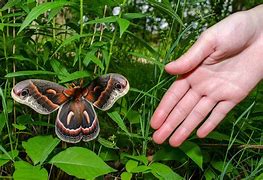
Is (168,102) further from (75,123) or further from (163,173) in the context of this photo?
(75,123)

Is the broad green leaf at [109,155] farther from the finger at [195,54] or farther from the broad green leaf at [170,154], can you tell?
the finger at [195,54]

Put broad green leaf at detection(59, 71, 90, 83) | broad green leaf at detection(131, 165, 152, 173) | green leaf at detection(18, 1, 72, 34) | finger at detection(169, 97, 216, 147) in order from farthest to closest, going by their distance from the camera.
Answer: finger at detection(169, 97, 216, 147), broad green leaf at detection(131, 165, 152, 173), broad green leaf at detection(59, 71, 90, 83), green leaf at detection(18, 1, 72, 34)

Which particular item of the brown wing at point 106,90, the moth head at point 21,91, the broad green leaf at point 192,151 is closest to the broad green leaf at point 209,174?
the broad green leaf at point 192,151

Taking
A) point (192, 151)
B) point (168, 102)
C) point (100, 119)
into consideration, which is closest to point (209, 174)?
point (192, 151)

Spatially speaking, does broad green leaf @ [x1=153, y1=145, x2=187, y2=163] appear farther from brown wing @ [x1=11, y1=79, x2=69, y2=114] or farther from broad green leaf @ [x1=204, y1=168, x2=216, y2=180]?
brown wing @ [x1=11, y1=79, x2=69, y2=114]

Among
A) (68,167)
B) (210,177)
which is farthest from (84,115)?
(210,177)

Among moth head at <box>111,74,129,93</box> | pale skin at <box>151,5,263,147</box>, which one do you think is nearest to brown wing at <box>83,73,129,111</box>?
moth head at <box>111,74,129,93</box>
